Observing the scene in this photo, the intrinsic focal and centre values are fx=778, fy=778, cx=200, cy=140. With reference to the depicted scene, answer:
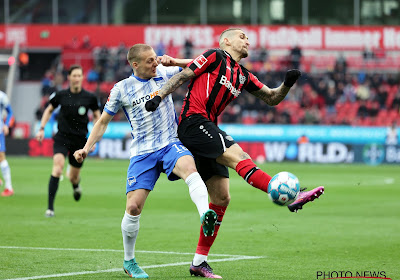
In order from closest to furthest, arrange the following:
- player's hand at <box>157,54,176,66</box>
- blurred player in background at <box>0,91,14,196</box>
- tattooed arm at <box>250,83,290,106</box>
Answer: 1. player's hand at <box>157,54,176,66</box>
2. tattooed arm at <box>250,83,290,106</box>
3. blurred player in background at <box>0,91,14,196</box>

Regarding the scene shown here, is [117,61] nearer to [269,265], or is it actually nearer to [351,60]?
[351,60]

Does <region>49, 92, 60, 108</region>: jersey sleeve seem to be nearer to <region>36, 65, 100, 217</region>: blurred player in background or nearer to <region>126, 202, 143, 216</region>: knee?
<region>36, 65, 100, 217</region>: blurred player in background

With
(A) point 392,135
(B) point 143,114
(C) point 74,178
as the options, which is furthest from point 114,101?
(A) point 392,135

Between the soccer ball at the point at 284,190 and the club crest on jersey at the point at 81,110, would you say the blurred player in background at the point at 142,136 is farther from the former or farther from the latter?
the club crest on jersey at the point at 81,110

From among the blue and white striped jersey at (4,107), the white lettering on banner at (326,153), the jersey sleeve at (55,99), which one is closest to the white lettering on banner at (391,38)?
the white lettering on banner at (326,153)

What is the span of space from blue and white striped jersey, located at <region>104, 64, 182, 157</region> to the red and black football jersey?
0.62 feet

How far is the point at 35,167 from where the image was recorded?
26.1 m

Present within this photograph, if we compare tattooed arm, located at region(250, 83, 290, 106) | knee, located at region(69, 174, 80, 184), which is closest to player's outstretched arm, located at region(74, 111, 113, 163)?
tattooed arm, located at region(250, 83, 290, 106)

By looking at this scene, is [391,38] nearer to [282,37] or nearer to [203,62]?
[282,37]

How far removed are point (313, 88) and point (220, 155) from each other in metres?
28.8

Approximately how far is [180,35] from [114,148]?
11.4 metres

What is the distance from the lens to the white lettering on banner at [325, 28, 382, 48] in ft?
135

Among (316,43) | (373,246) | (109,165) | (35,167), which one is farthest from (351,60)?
(373,246)

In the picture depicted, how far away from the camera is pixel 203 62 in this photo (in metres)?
7.41
